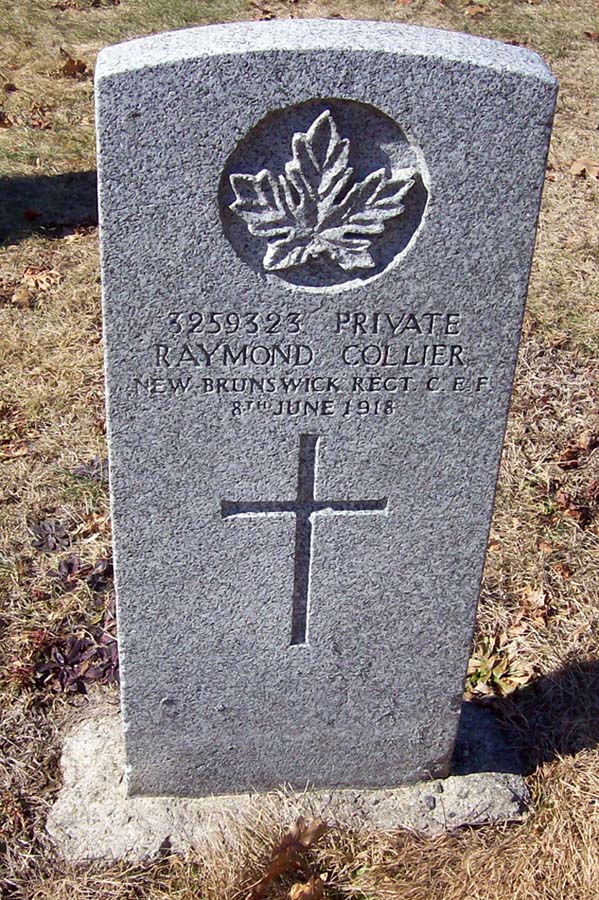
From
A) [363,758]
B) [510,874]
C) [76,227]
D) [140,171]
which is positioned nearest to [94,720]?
[363,758]

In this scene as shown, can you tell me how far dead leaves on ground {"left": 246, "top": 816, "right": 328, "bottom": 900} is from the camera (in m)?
2.46

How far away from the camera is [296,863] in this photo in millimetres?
2541

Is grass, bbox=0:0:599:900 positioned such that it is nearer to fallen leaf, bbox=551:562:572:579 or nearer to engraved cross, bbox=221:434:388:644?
fallen leaf, bbox=551:562:572:579

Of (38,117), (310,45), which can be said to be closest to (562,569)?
(310,45)

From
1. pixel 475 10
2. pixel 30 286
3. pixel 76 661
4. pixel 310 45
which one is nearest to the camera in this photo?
pixel 310 45

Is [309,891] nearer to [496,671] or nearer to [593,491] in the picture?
[496,671]

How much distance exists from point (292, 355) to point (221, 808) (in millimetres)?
1334

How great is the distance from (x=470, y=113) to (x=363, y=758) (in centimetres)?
172

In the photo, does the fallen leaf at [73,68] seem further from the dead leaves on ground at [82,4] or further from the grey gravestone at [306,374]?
the grey gravestone at [306,374]

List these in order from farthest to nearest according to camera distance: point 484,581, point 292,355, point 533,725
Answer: point 484,581 → point 533,725 → point 292,355

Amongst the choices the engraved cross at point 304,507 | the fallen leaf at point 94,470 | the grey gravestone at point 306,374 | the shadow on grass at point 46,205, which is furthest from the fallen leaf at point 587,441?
the shadow on grass at point 46,205

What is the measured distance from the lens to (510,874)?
2578 mm

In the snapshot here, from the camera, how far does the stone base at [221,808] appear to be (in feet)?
8.63

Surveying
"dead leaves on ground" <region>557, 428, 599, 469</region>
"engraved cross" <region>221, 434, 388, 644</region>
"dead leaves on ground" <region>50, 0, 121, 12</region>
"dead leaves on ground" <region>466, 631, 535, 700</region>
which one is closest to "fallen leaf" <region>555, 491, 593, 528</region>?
"dead leaves on ground" <region>557, 428, 599, 469</region>
